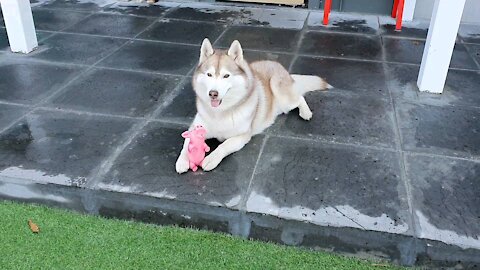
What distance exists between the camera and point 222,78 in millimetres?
3297

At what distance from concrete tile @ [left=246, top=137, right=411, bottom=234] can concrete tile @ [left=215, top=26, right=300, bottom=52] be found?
2.50 meters

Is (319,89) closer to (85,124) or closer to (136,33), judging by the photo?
(85,124)

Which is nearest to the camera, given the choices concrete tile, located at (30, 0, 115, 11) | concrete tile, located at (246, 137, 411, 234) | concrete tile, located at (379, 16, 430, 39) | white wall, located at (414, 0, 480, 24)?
concrete tile, located at (246, 137, 411, 234)

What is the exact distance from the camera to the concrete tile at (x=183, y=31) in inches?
245

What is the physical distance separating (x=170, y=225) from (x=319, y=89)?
234cm

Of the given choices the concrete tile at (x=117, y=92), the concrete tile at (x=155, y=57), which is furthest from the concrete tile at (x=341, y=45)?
the concrete tile at (x=117, y=92)

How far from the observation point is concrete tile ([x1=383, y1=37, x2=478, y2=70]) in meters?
5.50

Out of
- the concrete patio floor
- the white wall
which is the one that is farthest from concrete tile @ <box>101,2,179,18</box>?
the white wall

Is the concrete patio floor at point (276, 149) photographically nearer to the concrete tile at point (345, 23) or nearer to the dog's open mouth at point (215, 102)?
the dog's open mouth at point (215, 102)

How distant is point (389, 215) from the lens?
2.90m

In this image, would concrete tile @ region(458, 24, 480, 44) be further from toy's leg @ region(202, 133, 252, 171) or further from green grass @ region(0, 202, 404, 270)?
green grass @ region(0, 202, 404, 270)

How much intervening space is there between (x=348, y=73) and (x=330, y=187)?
233cm

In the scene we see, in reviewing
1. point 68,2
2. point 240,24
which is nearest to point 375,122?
point 240,24

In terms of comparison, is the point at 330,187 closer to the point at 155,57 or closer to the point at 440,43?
the point at 440,43
